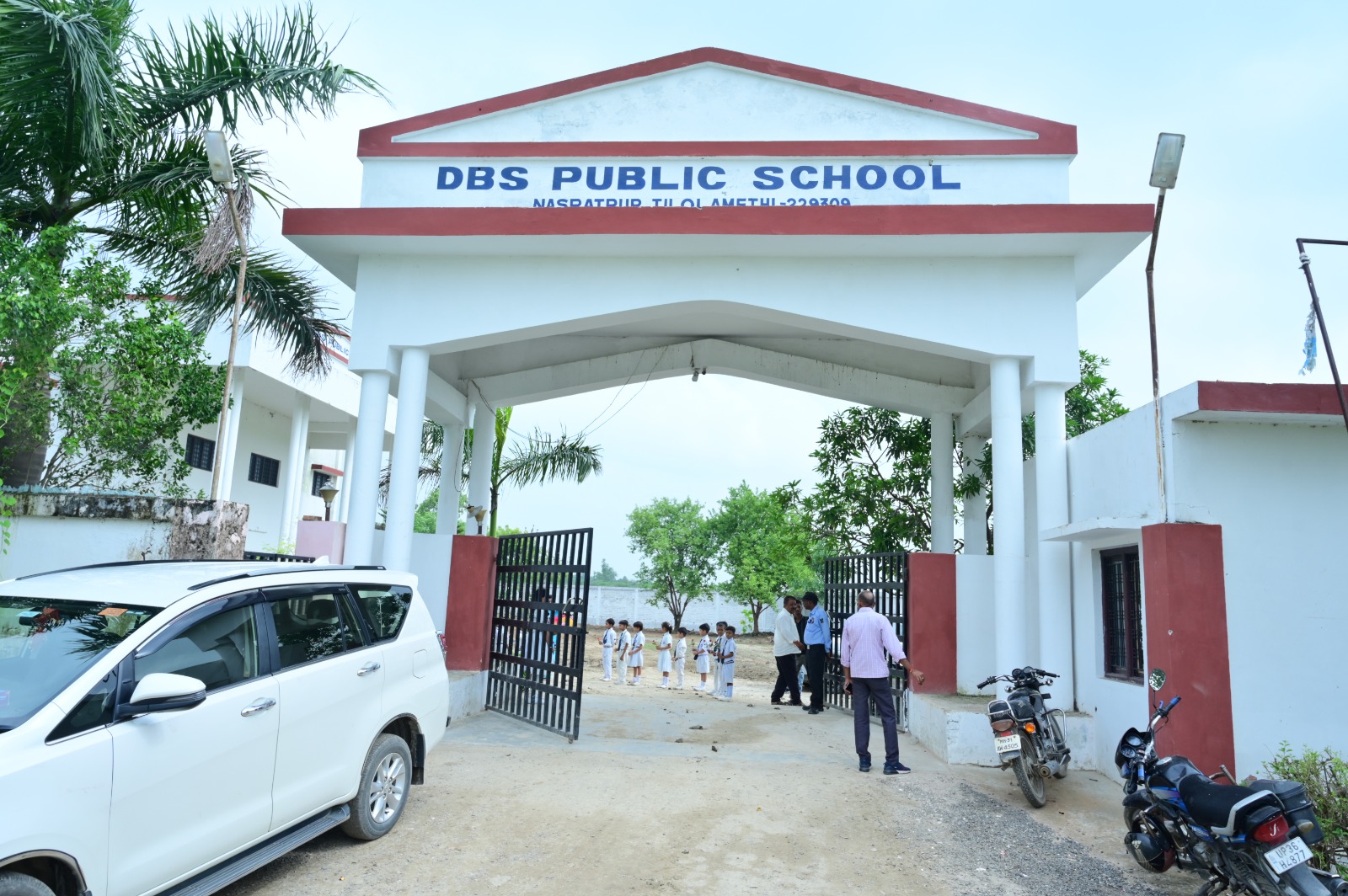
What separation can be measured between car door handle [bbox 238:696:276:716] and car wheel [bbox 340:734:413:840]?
43.0 inches

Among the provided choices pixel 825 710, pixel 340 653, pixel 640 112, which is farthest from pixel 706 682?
pixel 340 653

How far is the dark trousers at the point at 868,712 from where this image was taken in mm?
8422

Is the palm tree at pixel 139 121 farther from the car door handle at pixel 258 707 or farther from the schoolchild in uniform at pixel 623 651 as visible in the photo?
the schoolchild in uniform at pixel 623 651

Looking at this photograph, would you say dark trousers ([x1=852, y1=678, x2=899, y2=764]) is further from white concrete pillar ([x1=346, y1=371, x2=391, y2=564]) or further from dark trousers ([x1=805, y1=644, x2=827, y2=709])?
white concrete pillar ([x1=346, y1=371, x2=391, y2=564])

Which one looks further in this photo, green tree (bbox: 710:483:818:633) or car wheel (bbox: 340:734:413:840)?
green tree (bbox: 710:483:818:633)

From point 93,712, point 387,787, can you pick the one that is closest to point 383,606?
point 387,787

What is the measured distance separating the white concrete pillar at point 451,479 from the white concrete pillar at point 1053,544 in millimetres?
8526

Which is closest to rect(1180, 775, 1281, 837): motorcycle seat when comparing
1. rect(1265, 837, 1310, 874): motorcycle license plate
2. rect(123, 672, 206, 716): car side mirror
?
rect(1265, 837, 1310, 874): motorcycle license plate

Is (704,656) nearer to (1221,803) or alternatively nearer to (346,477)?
(346,477)

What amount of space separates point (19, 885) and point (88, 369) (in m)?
7.51

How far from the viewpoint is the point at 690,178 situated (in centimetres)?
1047

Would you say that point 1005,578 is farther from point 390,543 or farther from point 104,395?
point 104,395

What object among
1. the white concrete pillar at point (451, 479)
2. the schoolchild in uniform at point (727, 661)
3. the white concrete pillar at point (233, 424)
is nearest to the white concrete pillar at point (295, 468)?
the white concrete pillar at point (233, 424)

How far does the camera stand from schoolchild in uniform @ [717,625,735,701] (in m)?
16.2
